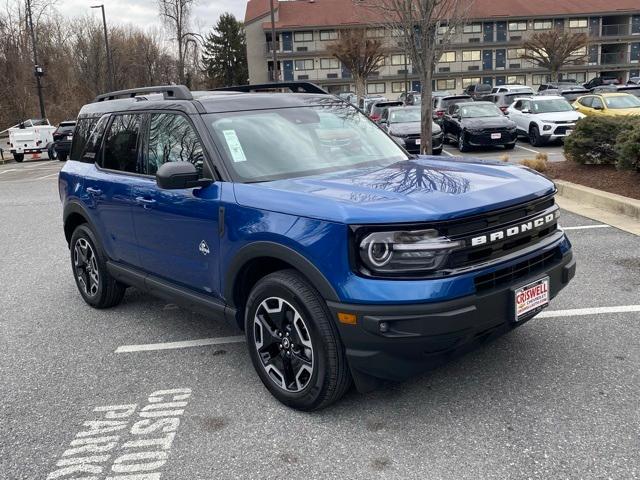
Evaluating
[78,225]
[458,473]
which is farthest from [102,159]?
[458,473]

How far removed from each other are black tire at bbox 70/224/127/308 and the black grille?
134 inches

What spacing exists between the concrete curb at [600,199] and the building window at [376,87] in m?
55.0

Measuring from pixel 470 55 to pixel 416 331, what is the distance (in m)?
64.7

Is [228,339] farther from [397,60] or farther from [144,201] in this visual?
[397,60]

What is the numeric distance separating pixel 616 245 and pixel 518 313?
4146 millimetres

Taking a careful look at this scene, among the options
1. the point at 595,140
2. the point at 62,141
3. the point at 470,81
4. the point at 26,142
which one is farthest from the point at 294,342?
the point at 470,81

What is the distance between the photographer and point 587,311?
4.70m

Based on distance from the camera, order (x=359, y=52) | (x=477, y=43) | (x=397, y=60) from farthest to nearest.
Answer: (x=397, y=60) → (x=477, y=43) → (x=359, y=52)

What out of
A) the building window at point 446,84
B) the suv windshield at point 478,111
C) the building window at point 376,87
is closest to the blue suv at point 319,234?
the suv windshield at point 478,111

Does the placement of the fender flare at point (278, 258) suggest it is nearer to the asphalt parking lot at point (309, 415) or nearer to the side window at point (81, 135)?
the asphalt parking lot at point (309, 415)

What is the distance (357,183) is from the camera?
350cm

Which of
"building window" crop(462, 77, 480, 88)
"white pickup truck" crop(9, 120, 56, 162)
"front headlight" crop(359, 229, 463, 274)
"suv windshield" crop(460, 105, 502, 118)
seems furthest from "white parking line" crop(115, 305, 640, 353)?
"building window" crop(462, 77, 480, 88)

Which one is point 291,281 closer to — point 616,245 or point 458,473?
point 458,473

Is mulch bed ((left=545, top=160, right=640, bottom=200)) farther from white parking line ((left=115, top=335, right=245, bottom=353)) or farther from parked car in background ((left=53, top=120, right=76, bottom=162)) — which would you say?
parked car in background ((left=53, top=120, right=76, bottom=162))
